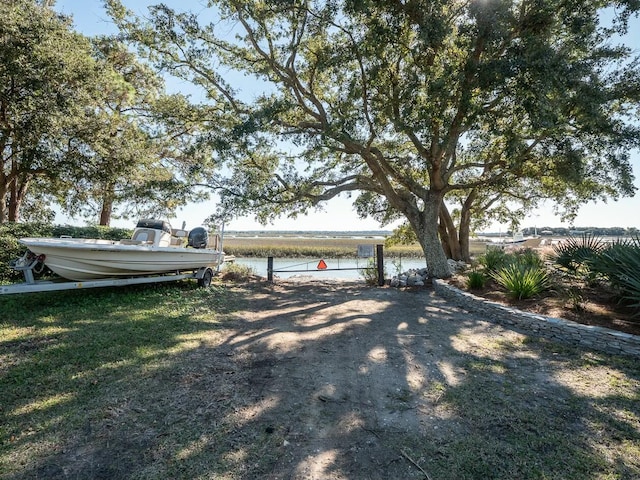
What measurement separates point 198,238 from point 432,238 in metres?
7.39

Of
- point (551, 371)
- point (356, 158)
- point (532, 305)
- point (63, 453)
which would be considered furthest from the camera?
point (356, 158)

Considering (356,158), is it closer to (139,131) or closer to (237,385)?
(139,131)

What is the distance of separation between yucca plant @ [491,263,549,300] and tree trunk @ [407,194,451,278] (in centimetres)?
336

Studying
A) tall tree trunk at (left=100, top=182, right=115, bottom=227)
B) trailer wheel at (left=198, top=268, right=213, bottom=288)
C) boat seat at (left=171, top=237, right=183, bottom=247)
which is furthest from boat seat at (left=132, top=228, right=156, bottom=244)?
tall tree trunk at (left=100, top=182, right=115, bottom=227)

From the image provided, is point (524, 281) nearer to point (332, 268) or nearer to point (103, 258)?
point (332, 268)

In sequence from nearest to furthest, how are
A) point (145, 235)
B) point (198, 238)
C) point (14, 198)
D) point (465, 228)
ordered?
point (145, 235)
point (198, 238)
point (14, 198)
point (465, 228)

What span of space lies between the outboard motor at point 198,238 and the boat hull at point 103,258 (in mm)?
885

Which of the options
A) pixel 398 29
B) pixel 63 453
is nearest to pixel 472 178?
pixel 398 29

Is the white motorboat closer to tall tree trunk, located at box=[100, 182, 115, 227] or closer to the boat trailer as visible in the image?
the boat trailer

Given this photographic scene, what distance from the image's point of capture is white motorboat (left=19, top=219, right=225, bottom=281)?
588 centimetres

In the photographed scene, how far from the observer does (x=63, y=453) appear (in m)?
2.42

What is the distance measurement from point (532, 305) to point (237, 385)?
565 centimetres

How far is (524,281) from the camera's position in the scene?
662 cm

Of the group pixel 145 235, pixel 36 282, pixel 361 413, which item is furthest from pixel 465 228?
pixel 36 282
